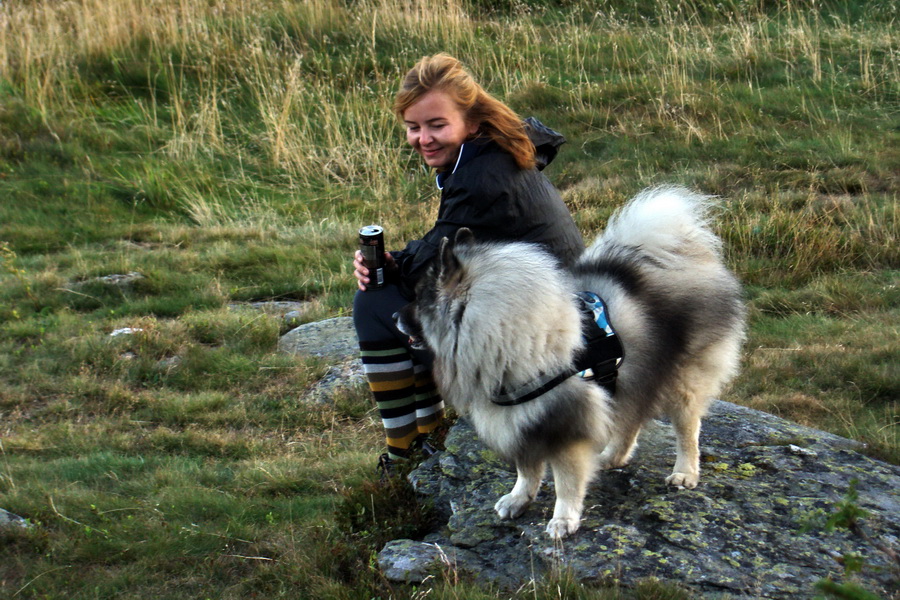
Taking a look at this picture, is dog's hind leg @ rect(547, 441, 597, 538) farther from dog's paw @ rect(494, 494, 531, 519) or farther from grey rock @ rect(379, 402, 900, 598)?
dog's paw @ rect(494, 494, 531, 519)

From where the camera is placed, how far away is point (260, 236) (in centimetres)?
739

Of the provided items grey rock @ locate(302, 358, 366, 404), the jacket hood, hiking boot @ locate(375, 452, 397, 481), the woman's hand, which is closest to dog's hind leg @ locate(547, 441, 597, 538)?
hiking boot @ locate(375, 452, 397, 481)

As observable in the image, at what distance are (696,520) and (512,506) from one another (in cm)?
67

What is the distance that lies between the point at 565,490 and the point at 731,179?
206 inches

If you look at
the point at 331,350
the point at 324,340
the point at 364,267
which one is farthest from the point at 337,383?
the point at 364,267

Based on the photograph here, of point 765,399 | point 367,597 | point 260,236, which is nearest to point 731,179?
point 765,399

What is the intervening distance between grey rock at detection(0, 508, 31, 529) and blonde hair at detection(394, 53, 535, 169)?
8.01 feet

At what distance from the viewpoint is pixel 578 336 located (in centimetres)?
285

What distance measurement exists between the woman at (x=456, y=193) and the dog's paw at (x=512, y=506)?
70cm

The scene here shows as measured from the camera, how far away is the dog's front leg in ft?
10.2

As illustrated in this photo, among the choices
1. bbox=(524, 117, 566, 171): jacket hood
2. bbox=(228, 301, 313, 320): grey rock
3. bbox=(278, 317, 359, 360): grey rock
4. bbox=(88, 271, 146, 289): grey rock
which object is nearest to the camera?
bbox=(524, 117, 566, 171): jacket hood

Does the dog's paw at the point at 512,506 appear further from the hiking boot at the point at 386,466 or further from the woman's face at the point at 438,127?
the woman's face at the point at 438,127

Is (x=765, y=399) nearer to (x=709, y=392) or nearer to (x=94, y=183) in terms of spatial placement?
(x=709, y=392)

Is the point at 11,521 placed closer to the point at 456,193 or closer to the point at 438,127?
the point at 456,193
